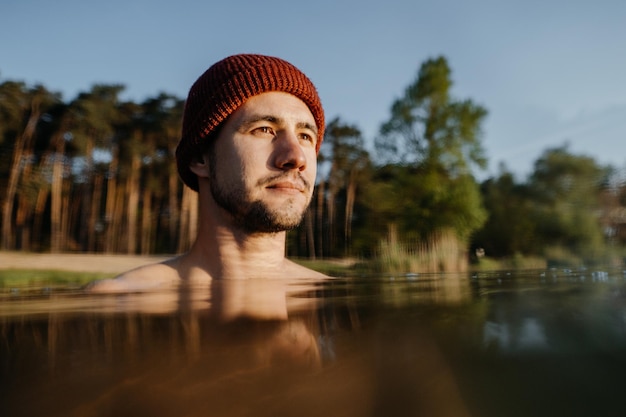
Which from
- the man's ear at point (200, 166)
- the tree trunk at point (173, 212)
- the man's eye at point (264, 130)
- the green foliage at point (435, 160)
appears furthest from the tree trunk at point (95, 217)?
the man's eye at point (264, 130)

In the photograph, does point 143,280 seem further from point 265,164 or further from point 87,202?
point 87,202

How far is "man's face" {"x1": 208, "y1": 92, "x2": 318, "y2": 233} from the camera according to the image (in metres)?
0.74

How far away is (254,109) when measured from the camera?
0.84 m

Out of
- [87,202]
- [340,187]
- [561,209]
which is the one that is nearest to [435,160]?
[340,187]

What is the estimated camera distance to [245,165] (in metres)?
0.77

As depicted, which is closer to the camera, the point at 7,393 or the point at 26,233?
Result: the point at 7,393

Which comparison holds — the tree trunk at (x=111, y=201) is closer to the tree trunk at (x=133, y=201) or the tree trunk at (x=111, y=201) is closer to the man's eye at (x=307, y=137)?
the tree trunk at (x=133, y=201)

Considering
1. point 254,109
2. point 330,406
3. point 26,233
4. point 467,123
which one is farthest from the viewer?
point 26,233

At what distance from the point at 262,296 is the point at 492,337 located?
0.30 m

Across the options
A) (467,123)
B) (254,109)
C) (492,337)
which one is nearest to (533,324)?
(492,337)

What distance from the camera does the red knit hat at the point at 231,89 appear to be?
2.82 feet

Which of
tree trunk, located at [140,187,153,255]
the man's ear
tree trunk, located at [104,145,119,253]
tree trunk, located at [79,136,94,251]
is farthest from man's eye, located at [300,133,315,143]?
tree trunk, located at [140,187,153,255]

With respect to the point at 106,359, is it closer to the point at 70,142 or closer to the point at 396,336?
the point at 396,336

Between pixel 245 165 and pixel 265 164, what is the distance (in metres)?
0.04
